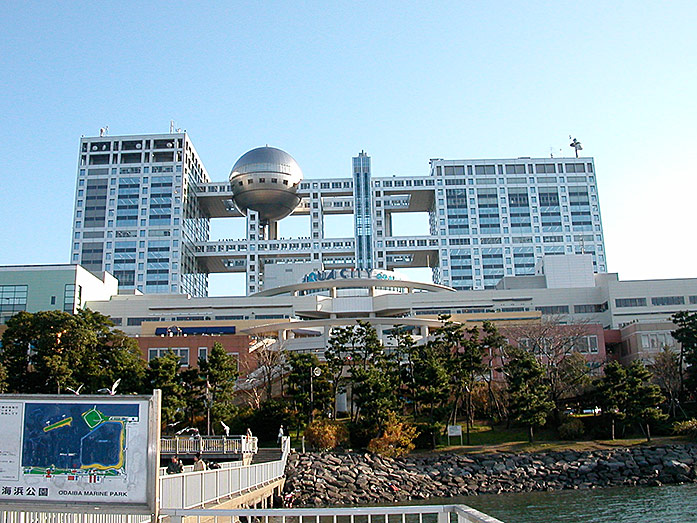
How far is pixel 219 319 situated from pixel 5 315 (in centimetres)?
2574

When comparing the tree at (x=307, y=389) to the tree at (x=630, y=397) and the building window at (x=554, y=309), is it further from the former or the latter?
the building window at (x=554, y=309)

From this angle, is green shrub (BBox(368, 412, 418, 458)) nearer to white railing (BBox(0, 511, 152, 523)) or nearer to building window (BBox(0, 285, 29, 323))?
white railing (BBox(0, 511, 152, 523))

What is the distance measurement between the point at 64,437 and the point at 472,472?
40251 millimetres

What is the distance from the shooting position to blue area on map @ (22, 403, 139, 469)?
896cm

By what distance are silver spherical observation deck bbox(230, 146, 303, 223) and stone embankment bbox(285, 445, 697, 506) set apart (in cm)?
8955

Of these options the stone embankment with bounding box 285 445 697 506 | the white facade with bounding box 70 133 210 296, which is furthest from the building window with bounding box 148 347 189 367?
the white facade with bounding box 70 133 210 296

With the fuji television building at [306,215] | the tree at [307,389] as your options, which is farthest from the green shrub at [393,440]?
the fuji television building at [306,215]

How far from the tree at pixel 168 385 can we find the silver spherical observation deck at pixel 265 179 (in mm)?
85406

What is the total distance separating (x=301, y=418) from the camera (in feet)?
163

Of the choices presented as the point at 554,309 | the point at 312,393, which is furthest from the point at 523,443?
the point at 554,309

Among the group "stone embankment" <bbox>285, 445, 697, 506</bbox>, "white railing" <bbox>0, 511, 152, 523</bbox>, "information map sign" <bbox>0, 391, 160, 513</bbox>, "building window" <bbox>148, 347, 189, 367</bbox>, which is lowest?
"stone embankment" <bbox>285, 445, 697, 506</bbox>

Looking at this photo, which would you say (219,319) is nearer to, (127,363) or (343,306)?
(343,306)

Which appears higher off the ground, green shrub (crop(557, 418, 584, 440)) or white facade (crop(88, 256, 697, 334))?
white facade (crop(88, 256, 697, 334))

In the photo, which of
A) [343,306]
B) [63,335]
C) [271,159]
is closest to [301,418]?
[63,335]
